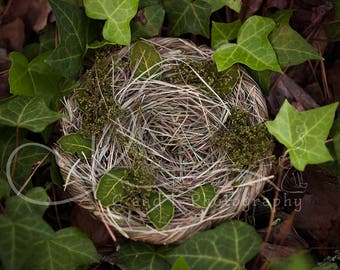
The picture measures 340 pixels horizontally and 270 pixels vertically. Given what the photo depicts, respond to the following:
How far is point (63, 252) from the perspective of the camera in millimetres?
1142

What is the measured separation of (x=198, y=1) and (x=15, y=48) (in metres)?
0.46

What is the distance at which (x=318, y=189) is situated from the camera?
137cm

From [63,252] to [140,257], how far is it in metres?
0.17

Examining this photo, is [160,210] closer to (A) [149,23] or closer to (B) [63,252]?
(B) [63,252]

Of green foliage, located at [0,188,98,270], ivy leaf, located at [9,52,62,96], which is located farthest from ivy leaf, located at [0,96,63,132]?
green foliage, located at [0,188,98,270]

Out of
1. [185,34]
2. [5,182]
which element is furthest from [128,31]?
[5,182]

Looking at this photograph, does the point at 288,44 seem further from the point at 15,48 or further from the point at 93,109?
the point at 15,48

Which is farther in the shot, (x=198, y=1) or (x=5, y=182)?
(x=198, y=1)

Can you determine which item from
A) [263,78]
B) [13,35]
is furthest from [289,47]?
[13,35]

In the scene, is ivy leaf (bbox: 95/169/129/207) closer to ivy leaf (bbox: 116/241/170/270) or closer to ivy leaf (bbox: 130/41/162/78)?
ivy leaf (bbox: 116/241/170/270)

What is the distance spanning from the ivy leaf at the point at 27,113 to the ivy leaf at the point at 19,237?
194 mm

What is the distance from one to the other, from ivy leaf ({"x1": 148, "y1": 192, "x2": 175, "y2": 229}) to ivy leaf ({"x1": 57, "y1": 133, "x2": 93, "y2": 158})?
170 millimetres

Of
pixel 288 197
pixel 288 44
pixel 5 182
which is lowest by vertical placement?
pixel 288 197

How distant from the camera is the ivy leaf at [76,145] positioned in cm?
121
